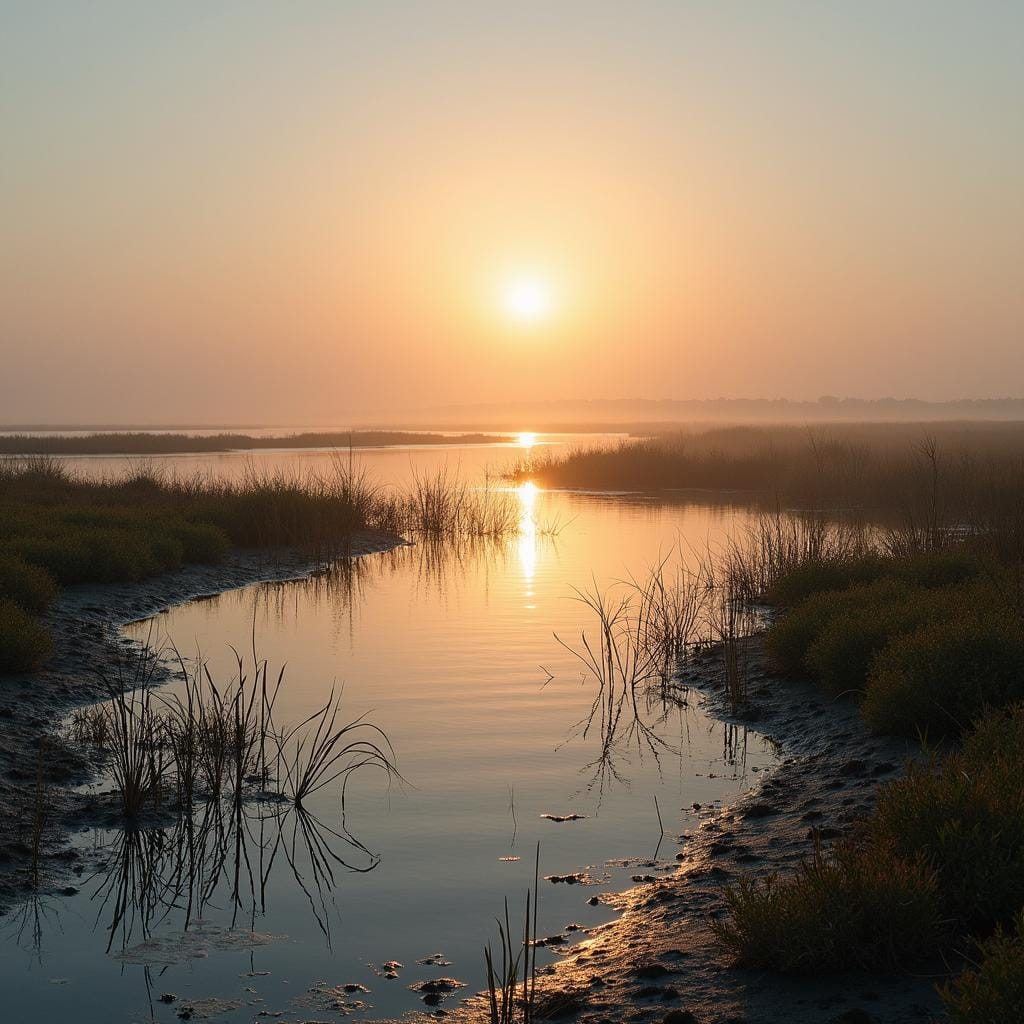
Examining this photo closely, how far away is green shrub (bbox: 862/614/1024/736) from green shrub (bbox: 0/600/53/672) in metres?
8.10

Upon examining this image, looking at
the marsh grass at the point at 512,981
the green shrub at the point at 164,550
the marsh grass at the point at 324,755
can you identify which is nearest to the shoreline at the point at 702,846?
the marsh grass at the point at 512,981

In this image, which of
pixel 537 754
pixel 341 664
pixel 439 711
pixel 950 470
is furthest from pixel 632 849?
pixel 950 470

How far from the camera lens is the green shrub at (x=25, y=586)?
535 inches

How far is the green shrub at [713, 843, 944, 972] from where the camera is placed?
486 centimetres

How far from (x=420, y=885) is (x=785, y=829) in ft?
8.08

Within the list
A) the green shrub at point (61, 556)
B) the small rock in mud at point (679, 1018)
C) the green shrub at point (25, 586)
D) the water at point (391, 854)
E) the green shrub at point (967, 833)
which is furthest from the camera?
the green shrub at point (61, 556)

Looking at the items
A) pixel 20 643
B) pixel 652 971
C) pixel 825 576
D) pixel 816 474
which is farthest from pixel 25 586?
pixel 816 474

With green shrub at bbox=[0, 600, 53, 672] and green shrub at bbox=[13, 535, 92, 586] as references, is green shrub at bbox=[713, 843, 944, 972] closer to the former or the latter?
green shrub at bbox=[0, 600, 53, 672]

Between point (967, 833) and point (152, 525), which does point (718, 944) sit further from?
point (152, 525)

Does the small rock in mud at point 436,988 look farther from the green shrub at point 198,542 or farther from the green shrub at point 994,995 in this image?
the green shrub at point 198,542

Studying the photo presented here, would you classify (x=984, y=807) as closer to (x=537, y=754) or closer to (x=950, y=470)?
(x=537, y=754)

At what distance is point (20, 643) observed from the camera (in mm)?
10938

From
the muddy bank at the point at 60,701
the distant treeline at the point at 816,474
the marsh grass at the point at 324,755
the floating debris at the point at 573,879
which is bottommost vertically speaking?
the floating debris at the point at 573,879

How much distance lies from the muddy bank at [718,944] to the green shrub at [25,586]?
9311 millimetres
